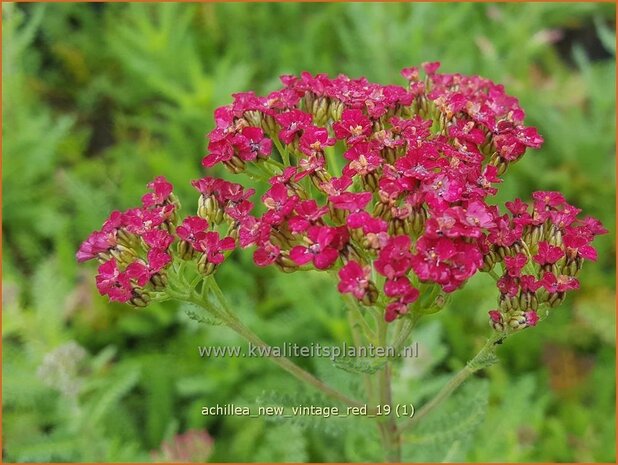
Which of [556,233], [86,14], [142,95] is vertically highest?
[86,14]

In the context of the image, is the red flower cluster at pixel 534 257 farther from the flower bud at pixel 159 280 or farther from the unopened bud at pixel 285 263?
the flower bud at pixel 159 280

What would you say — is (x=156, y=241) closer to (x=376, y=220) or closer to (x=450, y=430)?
(x=376, y=220)

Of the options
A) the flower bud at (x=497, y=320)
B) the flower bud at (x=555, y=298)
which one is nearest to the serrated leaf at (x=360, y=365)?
the flower bud at (x=497, y=320)

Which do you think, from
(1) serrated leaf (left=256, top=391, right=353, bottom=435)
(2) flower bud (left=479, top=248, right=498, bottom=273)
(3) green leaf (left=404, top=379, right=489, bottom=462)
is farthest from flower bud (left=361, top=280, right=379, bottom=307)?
(3) green leaf (left=404, top=379, right=489, bottom=462)

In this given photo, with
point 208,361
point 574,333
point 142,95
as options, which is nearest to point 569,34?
point 574,333

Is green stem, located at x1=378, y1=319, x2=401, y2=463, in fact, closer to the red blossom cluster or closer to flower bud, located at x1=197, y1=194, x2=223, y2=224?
the red blossom cluster

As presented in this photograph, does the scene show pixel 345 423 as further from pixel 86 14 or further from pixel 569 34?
pixel 569 34
